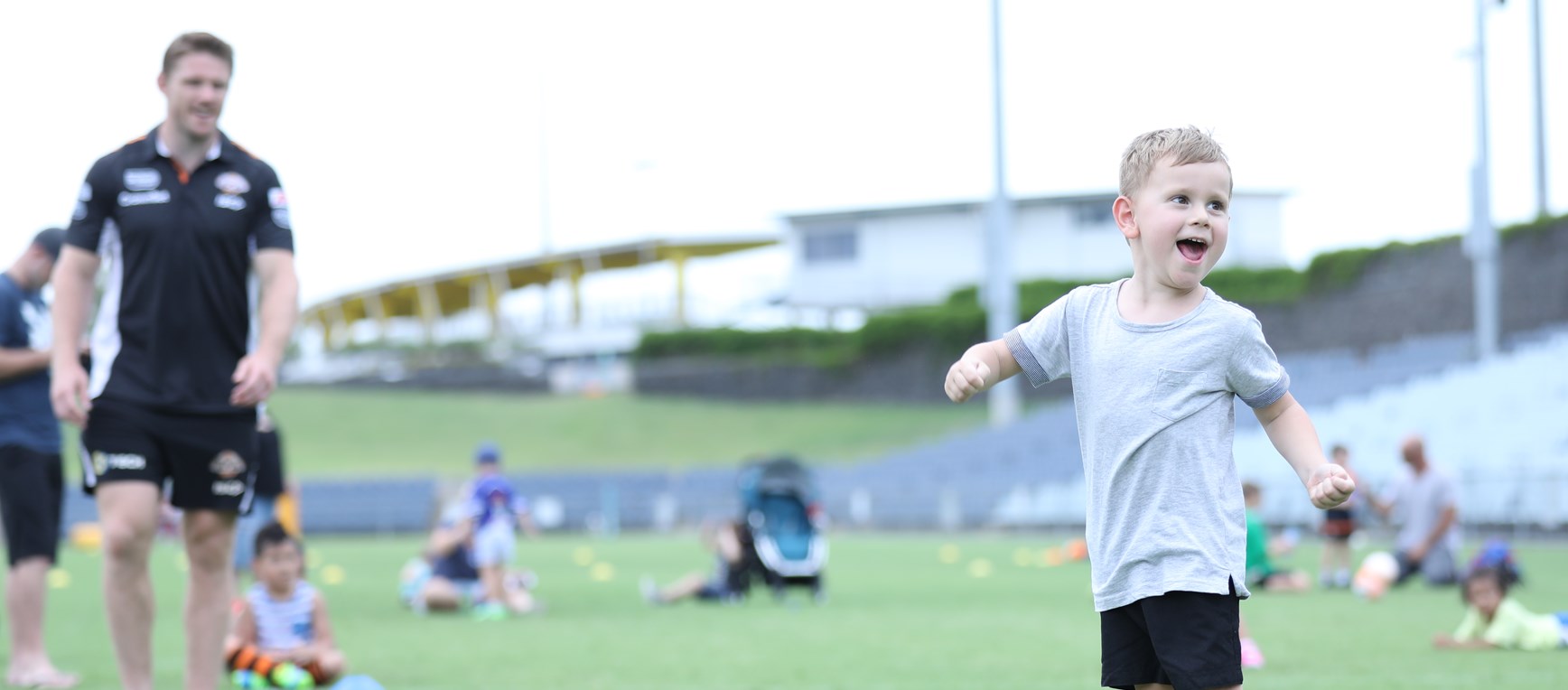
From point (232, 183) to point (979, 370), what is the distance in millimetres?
2708

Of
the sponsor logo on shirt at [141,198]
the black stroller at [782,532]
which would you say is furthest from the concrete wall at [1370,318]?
the sponsor logo on shirt at [141,198]

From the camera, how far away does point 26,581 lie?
659 centimetres

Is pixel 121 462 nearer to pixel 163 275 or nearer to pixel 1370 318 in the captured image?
pixel 163 275

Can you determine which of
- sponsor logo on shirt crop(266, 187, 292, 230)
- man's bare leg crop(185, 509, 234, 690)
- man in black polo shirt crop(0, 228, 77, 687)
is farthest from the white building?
man's bare leg crop(185, 509, 234, 690)

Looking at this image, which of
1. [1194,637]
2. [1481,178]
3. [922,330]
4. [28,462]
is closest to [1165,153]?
[1194,637]

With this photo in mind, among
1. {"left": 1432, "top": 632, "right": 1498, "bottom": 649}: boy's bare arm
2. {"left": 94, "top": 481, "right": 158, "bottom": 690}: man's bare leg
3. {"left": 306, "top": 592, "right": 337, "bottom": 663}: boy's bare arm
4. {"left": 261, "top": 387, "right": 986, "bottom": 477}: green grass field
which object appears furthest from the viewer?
{"left": 261, "top": 387, "right": 986, "bottom": 477}: green grass field

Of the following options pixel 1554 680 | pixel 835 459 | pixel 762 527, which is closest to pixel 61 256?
pixel 1554 680

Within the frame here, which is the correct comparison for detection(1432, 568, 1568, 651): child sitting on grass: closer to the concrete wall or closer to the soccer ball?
the soccer ball

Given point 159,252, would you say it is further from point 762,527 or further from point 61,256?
point 762,527

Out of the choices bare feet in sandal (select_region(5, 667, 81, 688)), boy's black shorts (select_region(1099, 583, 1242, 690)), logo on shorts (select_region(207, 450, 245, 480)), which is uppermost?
logo on shorts (select_region(207, 450, 245, 480))

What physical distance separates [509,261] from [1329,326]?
3501cm

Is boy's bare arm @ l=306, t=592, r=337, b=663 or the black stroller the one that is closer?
boy's bare arm @ l=306, t=592, r=337, b=663

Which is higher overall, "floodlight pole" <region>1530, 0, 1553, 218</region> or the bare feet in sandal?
"floodlight pole" <region>1530, 0, 1553, 218</region>

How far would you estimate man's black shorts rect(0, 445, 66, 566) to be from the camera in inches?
261
